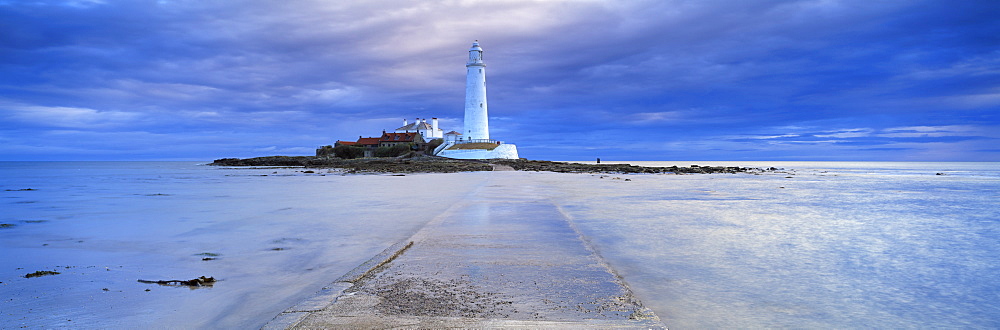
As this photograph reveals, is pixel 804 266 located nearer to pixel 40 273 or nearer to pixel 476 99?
pixel 40 273

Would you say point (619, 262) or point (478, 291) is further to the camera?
point (619, 262)

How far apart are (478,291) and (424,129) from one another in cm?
5754

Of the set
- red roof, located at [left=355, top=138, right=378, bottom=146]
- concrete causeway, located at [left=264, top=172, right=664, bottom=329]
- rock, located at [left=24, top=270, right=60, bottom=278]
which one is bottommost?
rock, located at [left=24, top=270, right=60, bottom=278]

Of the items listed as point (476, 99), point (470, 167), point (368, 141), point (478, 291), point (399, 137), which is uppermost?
point (476, 99)

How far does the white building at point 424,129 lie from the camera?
2367 inches

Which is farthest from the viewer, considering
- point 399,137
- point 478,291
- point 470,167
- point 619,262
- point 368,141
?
point 368,141

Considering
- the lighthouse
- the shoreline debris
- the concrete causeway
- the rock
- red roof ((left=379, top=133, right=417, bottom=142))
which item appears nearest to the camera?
the concrete causeway

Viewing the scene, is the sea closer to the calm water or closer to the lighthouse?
the calm water

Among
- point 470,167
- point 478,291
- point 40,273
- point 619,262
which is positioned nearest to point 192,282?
point 40,273

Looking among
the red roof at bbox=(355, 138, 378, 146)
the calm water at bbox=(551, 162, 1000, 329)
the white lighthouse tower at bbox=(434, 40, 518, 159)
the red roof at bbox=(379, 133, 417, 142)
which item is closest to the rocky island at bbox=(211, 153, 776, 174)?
the white lighthouse tower at bbox=(434, 40, 518, 159)

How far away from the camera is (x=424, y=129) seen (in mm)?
60250

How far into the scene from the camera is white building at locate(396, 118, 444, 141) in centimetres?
6012

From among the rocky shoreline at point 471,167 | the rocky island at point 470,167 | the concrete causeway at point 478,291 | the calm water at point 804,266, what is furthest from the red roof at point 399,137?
the concrete causeway at point 478,291

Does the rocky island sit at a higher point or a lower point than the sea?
higher
